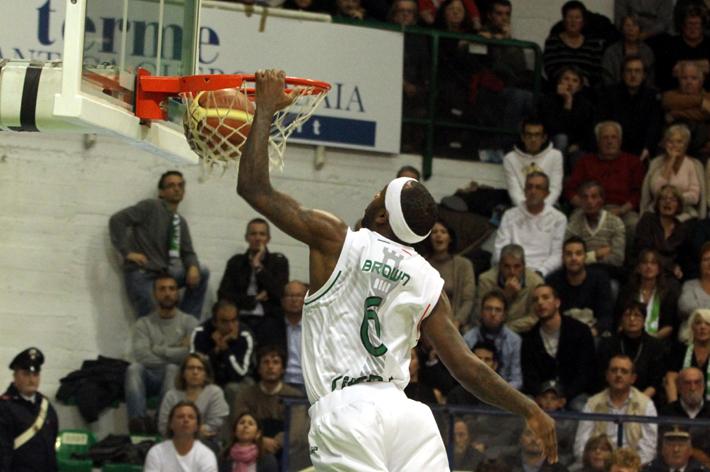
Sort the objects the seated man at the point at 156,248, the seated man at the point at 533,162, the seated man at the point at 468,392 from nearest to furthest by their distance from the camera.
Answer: the seated man at the point at 468,392 → the seated man at the point at 156,248 → the seated man at the point at 533,162

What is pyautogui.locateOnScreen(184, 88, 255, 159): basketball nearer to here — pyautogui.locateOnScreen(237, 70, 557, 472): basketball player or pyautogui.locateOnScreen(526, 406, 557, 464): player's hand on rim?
pyautogui.locateOnScreen(237, 70, 557, 472): basketball player

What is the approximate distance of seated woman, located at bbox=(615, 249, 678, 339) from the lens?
12000mm

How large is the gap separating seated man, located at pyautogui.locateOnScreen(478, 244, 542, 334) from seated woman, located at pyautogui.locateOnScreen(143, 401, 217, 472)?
107 inches

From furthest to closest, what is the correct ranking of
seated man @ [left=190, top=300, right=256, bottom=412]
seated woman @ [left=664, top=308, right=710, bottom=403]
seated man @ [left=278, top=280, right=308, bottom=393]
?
seated man @ [left=278, top=280, right=308, bottom=393], seated man @ [left=190, top=300, right=256, bottom=412], seated woman @ [left=664, top=308, right=710, bottom=403]

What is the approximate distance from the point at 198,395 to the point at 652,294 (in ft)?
12.4

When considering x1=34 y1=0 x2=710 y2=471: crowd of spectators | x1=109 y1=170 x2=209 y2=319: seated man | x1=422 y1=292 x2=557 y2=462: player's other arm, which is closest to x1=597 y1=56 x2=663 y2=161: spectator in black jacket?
x1=34 y1=0 x2=710 y2=471: crowd of spectators

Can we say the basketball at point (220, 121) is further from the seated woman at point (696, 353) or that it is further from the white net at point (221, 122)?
the seated woman at point (696, 353)

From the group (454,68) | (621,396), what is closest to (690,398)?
(621,396)

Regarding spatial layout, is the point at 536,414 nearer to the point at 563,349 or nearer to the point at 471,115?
the point at 563,349

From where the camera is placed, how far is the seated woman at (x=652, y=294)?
39.4 feet

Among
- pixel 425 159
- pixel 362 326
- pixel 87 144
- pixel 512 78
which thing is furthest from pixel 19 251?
pixel 362 326

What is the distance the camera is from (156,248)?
12375 mm

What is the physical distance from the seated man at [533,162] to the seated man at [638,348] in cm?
186

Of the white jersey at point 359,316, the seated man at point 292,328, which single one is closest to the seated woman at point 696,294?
the seated man at point 292,328
